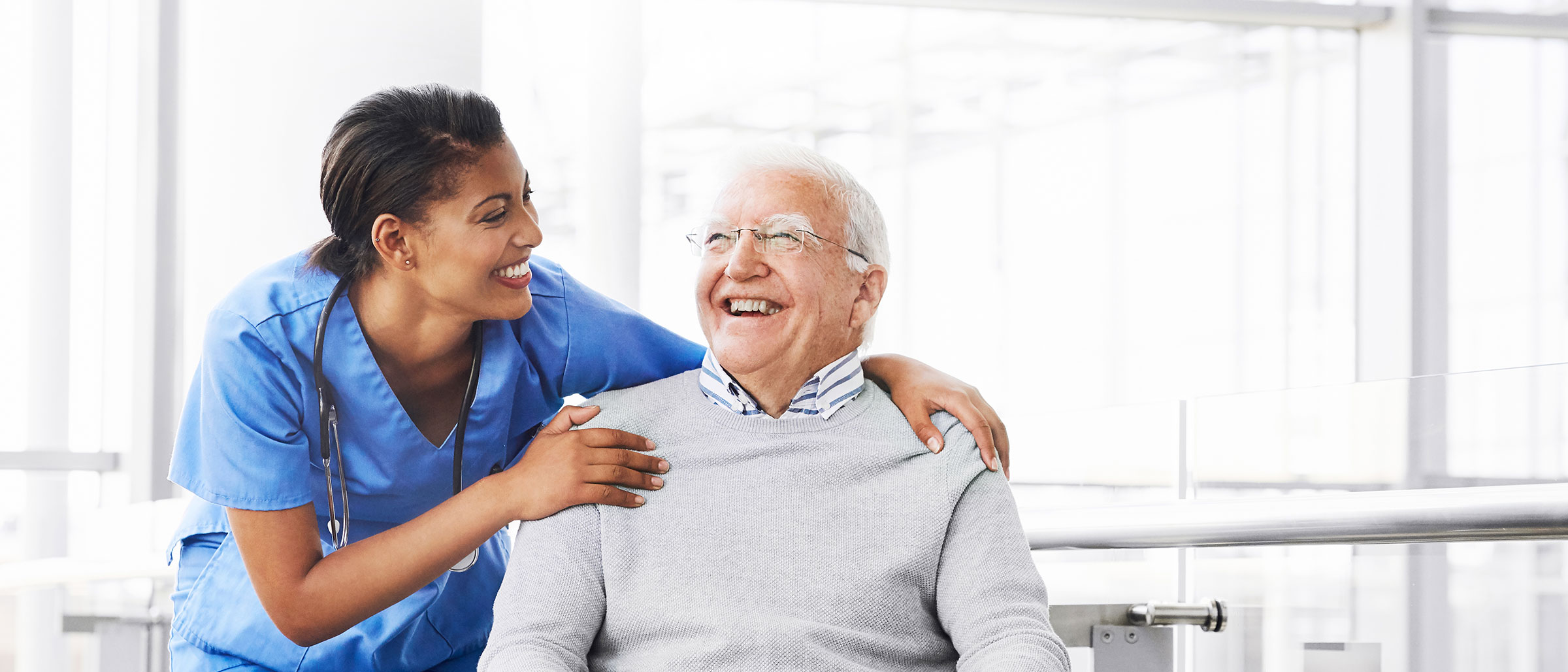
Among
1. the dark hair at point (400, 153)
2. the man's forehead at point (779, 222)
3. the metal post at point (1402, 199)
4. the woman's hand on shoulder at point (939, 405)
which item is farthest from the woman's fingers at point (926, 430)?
the metal post at point (1402, 199)

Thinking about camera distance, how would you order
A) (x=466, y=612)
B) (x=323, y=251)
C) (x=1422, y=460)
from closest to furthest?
(x=323, y=251) < (x=466, y=612) < (x=1422, y=460)

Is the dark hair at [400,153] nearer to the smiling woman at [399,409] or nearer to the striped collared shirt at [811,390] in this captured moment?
the smiling woman at [399,409]

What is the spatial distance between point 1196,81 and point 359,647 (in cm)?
352

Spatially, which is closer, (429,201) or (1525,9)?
(429,201)

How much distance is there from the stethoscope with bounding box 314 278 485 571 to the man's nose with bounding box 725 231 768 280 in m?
0.32

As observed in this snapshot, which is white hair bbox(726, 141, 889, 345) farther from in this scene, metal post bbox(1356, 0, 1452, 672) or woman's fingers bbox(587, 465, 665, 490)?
metal post bbox(1356, 0, 1452, 672)

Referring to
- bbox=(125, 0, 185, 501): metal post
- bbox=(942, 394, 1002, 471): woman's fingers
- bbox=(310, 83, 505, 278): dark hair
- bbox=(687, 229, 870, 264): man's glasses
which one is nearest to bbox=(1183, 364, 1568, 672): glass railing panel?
bbox=(942, 394, 1002, 471): woman's fingers

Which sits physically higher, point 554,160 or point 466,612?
point 554,160

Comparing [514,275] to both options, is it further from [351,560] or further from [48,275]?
[48,275]

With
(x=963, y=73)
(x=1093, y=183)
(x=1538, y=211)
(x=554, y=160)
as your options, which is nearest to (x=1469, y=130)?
(x=1538, y=211)

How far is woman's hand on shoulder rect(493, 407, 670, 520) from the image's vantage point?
3.96 ft

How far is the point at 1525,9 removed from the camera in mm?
4008

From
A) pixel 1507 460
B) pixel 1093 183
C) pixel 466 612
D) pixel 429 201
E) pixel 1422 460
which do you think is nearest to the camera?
pixel 429 201

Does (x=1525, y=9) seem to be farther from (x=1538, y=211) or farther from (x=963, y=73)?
(x=963, y=73)
